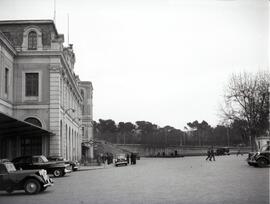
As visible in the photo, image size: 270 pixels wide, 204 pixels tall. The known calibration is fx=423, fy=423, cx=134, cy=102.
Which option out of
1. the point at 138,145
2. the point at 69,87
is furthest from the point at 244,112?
the point at 138,145

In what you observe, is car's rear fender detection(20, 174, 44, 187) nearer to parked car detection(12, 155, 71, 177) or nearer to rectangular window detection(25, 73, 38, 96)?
parked car detection(12, 155, 71, 177)

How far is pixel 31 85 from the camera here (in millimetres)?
39156

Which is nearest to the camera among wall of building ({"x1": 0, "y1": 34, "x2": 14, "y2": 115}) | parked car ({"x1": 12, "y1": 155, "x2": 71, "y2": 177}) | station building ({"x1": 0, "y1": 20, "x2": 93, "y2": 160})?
parked car ({"x1": 12, "y1": 155, "x2": 71, "y2": 177})

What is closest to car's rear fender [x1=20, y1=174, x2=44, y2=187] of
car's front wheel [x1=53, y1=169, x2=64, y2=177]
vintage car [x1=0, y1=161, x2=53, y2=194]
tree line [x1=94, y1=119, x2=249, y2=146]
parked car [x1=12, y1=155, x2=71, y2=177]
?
vintage car [x1=0, y1=161, x2=53, y2=194]

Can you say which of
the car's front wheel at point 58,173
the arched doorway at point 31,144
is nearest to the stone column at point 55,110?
the arched doorway at point 31,144

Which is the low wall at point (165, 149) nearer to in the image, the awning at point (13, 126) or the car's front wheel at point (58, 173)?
the awning at point (13, 126)

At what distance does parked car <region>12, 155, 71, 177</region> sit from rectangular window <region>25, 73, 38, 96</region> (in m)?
13.0

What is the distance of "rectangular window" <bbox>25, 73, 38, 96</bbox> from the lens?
3900cm

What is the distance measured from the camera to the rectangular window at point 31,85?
3900cm

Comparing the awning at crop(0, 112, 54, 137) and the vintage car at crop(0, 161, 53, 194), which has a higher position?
the awning at crop(0, 112, 54, 137)

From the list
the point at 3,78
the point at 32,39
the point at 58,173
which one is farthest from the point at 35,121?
the point at 58,173

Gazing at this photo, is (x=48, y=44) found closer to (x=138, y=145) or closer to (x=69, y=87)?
(x=69, y=87)

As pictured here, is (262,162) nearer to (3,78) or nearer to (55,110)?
(55,110)

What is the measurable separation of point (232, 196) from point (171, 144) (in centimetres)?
10402
